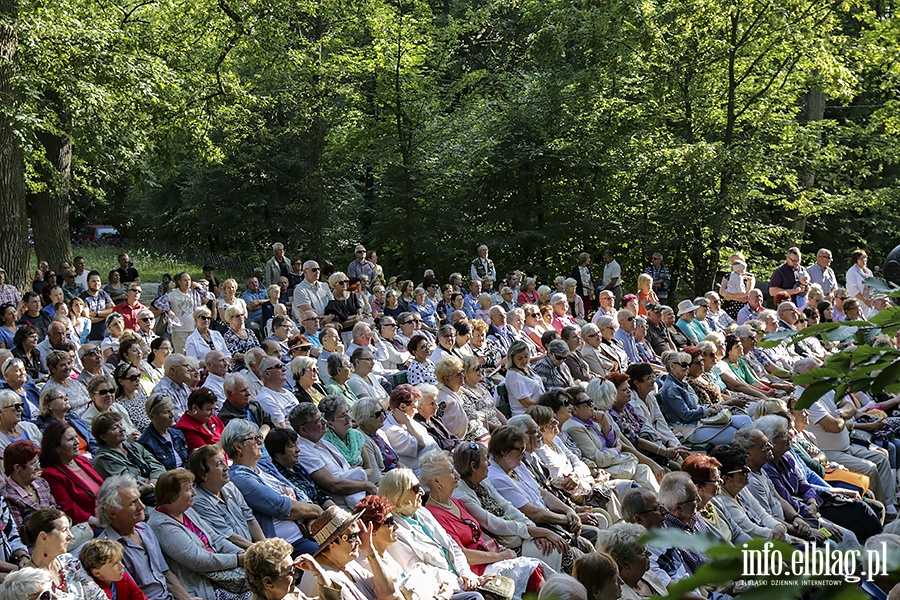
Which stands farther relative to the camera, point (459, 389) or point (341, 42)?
point (341, 42)

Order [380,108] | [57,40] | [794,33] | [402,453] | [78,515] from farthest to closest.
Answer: [380,108], [794,33], [57,40], [402,453], [78,515]

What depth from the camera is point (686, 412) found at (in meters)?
8.50

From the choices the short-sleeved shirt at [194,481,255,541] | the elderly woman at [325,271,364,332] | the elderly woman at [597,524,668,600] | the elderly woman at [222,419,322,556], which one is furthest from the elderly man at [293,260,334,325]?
the elderly woman at [597,524,668,600]

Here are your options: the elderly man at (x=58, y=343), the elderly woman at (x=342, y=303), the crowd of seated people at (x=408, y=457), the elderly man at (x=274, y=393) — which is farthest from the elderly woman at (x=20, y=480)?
the elderly woman at (x=342, y=303)

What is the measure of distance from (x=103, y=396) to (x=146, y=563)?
217 centimetres

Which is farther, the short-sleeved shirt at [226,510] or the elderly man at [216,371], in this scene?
the elderly man at [216,371]

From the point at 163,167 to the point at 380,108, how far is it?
475cm

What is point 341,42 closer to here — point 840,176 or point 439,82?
point 439,82

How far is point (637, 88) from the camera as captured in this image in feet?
60.5

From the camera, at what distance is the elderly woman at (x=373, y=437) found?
6465 mm

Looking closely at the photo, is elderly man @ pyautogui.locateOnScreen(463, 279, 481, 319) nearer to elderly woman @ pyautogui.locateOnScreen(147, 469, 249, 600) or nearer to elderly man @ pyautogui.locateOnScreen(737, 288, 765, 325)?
elderly man @ pyautogui.locateOnScreen(737, 288, 765, 325)

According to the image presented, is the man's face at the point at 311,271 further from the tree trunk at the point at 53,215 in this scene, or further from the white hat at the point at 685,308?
the tree trunk at the point at 53,215

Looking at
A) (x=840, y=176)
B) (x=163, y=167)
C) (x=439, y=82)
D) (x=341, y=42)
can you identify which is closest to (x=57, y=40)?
(x=163, y=167)

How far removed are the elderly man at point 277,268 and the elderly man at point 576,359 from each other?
6016 mm
